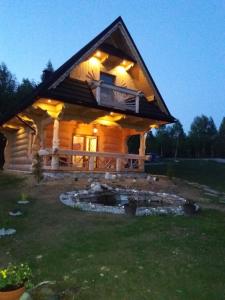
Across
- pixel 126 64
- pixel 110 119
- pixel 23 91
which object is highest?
pixel 23 91

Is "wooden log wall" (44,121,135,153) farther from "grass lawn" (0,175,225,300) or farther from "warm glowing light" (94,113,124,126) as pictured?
"grass lawn" (0,175,225,300)

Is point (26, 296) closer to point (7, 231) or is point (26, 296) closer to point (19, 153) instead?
point (7, 231)

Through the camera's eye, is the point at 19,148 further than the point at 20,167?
Yes

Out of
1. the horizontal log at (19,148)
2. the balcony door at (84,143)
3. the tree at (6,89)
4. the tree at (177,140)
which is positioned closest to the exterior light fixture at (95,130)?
the balcony door at (84,143)

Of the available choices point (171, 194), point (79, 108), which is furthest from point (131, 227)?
point (79, 108)

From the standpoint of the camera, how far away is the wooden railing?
13344 mm

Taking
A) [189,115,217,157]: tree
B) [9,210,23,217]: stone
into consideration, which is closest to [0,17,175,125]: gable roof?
[9,210,23,217]: stone

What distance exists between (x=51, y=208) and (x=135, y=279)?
15.1 ft

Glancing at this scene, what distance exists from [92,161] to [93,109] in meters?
2.40

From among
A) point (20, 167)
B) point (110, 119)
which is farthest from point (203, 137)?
point (110, 119)

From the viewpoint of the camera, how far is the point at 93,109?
45.9ft

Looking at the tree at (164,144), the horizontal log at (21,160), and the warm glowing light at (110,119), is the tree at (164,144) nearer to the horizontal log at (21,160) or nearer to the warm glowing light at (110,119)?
the horizontal log at (21,160)

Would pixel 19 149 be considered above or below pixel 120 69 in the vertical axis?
below

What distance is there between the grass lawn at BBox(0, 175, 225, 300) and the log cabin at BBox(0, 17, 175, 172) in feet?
19.5
